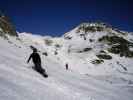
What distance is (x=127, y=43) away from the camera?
11112cm

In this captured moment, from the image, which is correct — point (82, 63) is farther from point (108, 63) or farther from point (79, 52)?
point (79, 52)

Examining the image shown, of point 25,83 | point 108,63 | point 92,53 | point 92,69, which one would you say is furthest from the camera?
point 92,53

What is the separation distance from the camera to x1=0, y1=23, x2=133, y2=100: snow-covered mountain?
35.6ft

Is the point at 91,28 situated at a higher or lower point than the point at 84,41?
higher

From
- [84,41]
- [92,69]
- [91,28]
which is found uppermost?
[91,28]

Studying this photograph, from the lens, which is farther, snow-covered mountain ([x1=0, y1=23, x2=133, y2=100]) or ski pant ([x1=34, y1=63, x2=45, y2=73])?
ski pant ([x1=34, y1=63, x2=45, y2=73])

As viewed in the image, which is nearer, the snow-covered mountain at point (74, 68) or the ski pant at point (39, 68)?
the snow-covered mountain at point (74, 68)

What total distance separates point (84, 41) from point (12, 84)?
10790 centimetres

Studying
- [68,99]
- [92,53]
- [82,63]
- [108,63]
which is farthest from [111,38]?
[68,99]

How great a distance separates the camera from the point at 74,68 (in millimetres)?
66188

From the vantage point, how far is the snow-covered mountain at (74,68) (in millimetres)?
10836

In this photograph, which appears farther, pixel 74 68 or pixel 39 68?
pixel 74 68

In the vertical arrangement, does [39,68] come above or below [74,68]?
above

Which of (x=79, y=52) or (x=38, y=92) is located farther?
(x=79, y=52)
